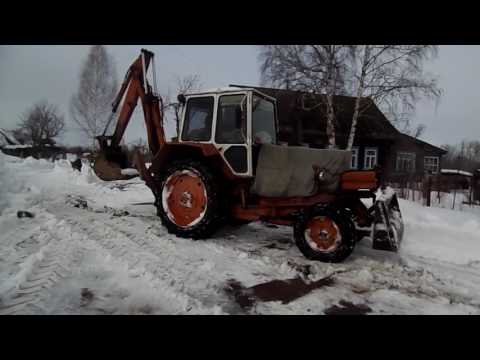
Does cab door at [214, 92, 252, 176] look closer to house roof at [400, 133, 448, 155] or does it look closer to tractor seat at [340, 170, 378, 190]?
tractor seat at [340, 170, 378, 190]

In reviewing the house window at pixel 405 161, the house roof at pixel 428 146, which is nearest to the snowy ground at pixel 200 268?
the house window at pixel 405 161

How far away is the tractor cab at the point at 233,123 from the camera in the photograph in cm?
Result: 411

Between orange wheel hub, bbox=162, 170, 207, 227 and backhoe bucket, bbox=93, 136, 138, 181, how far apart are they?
1.75 m

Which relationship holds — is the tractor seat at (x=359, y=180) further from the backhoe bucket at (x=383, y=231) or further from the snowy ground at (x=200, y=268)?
the snowy ground at (x=200, y=268)

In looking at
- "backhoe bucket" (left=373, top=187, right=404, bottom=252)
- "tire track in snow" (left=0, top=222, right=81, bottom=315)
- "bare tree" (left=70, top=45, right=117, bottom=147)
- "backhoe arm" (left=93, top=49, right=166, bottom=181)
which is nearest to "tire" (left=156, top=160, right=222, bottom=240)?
"backhoe arm" (left=93, top=49, right=166, bottom=181)

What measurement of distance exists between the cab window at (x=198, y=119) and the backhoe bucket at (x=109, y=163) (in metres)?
2.03

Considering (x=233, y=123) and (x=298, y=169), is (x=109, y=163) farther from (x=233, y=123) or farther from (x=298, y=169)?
(x=298, y=169)

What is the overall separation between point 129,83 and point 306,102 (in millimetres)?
11262

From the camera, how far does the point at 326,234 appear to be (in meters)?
3.66

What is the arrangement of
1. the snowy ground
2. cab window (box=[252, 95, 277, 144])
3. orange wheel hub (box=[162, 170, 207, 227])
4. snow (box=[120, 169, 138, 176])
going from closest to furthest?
the snowy ground
cab window (box=[252, 95, 277, 144])
orange wheel hub (box=[162, 170, 207, 227])
snow (box=[120, 169, 138, 176])

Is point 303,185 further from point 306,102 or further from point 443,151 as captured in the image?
point 443,151

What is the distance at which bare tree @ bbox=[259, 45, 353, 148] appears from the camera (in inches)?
491
